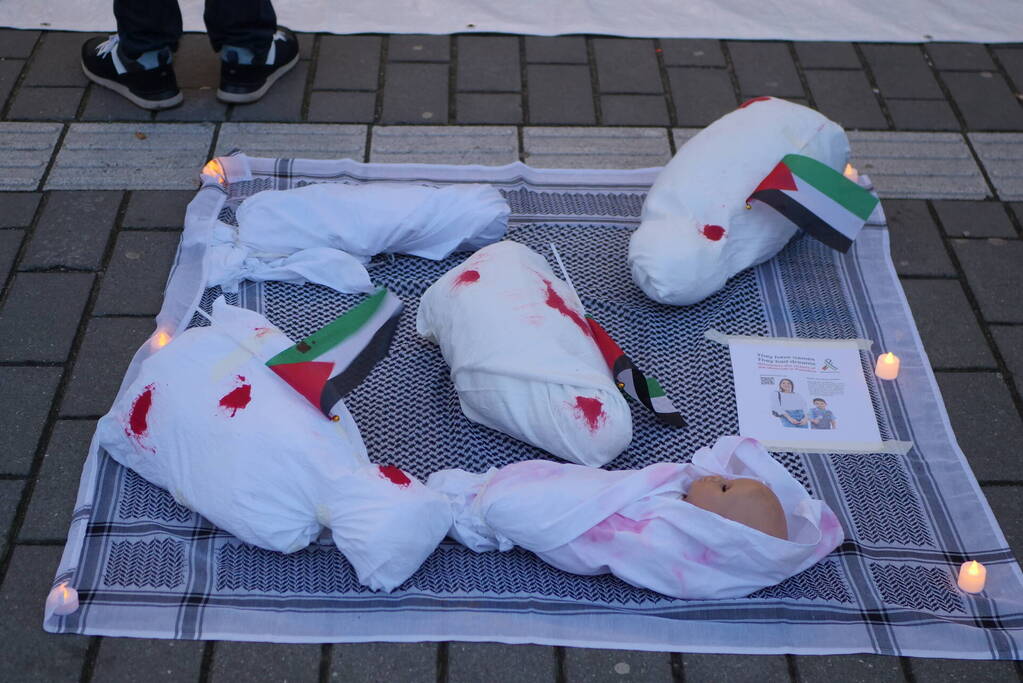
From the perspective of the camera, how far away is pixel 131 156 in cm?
272

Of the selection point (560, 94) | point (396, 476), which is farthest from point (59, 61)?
point (396, 476)

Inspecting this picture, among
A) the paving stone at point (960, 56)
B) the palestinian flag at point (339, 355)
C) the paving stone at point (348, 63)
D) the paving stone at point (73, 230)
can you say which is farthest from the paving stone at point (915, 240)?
the paving stone at point (73, 230)

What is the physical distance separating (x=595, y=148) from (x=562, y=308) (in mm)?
893

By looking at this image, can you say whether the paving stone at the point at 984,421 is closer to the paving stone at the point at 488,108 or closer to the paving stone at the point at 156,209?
the paving stone at the point at 488,108

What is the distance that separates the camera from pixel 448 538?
1919mm

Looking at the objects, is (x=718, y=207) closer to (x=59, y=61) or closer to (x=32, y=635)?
(x=32, y=635)

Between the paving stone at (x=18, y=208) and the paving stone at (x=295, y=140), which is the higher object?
the paving stone at (x=295, y=140)

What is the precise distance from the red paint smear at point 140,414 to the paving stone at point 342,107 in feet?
3.97

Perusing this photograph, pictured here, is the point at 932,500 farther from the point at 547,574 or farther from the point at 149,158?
the point at 149,158

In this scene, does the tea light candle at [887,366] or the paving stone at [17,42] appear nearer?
the tea light candle at [887,366]

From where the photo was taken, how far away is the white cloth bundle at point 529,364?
194 cm

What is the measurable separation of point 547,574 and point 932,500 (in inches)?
31.4

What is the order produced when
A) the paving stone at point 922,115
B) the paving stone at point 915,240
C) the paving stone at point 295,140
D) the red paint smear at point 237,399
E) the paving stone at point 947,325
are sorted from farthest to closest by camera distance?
the paving stone at point 922,115, the paving stone at point 295,140, the paving stone at point 915,240, the paving stone at point 947,325, the red paint smear at point 237,399

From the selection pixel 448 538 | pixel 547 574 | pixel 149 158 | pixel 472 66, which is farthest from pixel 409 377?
pixel 472 66
